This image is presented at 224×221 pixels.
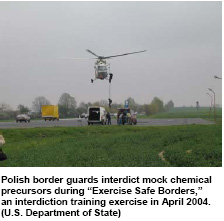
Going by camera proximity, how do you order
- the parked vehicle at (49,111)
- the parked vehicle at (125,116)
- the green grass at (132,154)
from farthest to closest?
the parked vehicle at (49,111) < the parked vehicle at (125,116) < the green grass at (132,154)

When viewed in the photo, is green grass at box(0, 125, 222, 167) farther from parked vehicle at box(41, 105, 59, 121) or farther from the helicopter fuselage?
parked vehicle at box(41, 105, 59, 121)

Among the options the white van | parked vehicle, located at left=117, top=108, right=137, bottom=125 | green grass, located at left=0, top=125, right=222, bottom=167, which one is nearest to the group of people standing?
parked vehicle, located at left=117, top=108, right=137, bottom=125

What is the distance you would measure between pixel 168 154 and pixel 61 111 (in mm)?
75555

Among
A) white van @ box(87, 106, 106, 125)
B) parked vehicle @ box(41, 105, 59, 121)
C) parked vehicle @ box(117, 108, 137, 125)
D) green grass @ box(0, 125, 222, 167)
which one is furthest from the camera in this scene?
parked vehicle @ box(41, 105, 59, 121)

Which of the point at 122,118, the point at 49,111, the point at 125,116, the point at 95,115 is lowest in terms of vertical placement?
the point at 122,118

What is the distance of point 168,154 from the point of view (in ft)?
54.1

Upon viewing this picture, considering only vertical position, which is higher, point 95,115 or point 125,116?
point 95,115

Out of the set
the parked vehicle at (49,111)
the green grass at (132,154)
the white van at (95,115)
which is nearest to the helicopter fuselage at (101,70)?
the white van at (95,115)

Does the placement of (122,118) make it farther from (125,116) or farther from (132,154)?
(132,154)

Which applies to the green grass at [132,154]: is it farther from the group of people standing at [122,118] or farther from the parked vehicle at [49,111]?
the parked vehicle at [49,111]

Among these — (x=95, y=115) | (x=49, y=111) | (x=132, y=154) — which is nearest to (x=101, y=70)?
(x=95, y=115)

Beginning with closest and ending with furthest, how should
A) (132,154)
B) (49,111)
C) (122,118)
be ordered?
(132,154) < (122,118) < (49,111)

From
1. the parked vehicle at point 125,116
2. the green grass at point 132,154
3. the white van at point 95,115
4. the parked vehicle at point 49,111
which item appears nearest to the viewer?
the green grass at point 132,154
